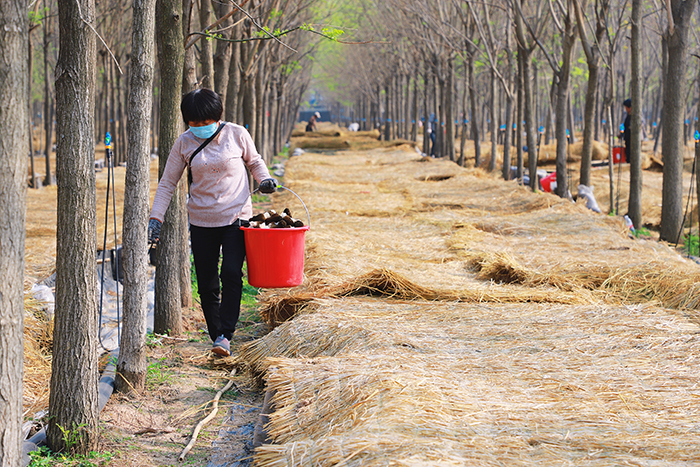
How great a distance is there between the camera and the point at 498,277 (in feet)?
17.5

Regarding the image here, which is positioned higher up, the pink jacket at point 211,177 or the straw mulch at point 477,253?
the pink jacket at point 211,177

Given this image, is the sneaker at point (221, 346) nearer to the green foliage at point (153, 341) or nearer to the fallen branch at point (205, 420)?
the fallen branch at point (205, 420)

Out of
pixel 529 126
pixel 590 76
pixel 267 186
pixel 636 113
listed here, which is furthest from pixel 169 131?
pixel 529 126

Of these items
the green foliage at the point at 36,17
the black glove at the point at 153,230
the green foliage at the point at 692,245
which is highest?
the green foliage at the point at 36,17

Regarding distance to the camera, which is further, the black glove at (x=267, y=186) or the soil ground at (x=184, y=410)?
the black glove at (x=267, y=186)

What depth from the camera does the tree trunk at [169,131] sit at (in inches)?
185

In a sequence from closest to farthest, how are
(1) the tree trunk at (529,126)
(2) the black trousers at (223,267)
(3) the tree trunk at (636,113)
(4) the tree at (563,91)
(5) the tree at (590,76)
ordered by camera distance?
(2) the black trousers at (223,267)
(3) the tree trunk at (636,113)
(5) the tree at (590,76)
(4) the tree at (563,91)
(1) the tree trunk at (529,126)

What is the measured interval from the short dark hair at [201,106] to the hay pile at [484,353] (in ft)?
4.31

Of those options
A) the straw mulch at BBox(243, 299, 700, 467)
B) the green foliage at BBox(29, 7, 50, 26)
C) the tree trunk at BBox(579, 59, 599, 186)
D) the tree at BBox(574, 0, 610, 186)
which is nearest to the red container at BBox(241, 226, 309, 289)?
the straw mulch at BBox(243, 299, 700, 467)

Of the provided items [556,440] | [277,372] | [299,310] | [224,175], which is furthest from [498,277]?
[556,440]

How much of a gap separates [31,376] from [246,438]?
4.40 feet

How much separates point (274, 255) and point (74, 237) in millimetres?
1371

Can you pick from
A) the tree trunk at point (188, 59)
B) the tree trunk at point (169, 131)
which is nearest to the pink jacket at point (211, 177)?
the tree trunk at point (169, 131)

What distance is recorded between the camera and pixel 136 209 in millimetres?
3648
